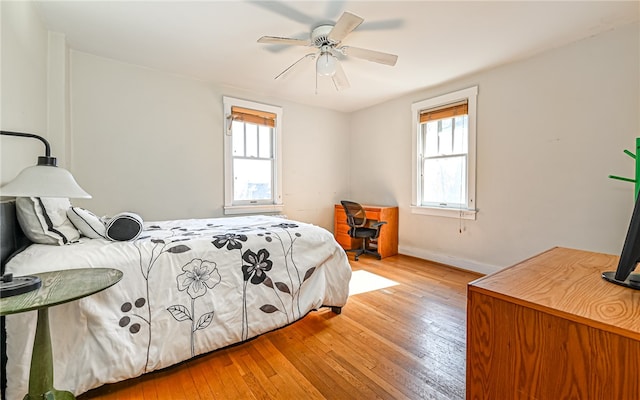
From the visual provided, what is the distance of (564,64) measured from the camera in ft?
9.02

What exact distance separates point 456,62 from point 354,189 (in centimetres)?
271

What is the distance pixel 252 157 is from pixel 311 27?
217 centimetres

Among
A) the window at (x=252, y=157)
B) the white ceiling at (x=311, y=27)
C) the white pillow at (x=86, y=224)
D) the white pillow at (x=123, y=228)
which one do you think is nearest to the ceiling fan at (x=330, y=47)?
the white ceiling at (x=311, y=27)

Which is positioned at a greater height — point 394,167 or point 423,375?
point 394,167

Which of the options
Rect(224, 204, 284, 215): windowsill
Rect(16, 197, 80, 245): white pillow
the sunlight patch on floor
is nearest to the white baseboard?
the sunlight patch on floor

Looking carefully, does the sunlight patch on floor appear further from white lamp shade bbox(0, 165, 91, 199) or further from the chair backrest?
white lamp shade bbox(0, 165, 91, 199)

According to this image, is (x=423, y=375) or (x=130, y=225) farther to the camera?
(x=130, y=225)

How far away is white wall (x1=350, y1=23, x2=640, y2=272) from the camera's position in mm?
2480

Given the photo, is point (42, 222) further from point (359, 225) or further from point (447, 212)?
point (447, 212)

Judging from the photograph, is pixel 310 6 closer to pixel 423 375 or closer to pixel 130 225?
pixel 130 225

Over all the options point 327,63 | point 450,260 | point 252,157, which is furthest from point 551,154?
point 252,157

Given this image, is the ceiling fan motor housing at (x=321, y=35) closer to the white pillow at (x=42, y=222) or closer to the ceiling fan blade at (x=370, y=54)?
the ceiling fan blade at (x=370, y=54)

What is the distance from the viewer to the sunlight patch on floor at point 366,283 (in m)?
2.98

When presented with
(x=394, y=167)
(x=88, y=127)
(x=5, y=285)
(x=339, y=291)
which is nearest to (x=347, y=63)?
(x=394, y=167)
